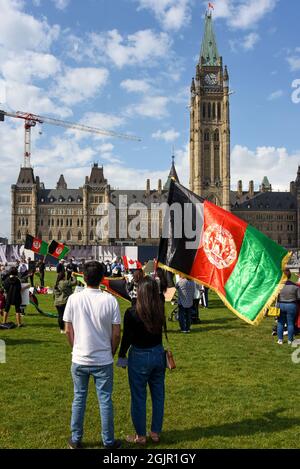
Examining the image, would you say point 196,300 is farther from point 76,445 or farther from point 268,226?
point 268,226

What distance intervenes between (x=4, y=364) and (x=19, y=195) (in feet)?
371

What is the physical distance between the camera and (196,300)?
16.9 m

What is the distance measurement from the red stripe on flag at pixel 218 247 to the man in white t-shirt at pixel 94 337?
12.3ft

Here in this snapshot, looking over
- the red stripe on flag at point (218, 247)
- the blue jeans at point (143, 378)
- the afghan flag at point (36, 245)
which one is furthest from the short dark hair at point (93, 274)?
the afghan flag at point (36, 245)

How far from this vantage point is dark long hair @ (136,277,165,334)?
5738 mm

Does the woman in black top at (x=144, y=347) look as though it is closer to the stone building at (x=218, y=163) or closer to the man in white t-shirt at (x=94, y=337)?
the man in white t-shirt at (x=94, y=337)

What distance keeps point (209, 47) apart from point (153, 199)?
42814 millimetres

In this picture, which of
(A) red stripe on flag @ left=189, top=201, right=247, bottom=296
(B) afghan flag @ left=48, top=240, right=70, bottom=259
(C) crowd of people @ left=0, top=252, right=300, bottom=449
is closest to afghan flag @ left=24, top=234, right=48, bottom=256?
(B) afghan flag @ left=48, top=240, right=70, bottom=259

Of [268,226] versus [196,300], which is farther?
[268,226]

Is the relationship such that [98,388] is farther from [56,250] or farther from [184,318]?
[56,250]

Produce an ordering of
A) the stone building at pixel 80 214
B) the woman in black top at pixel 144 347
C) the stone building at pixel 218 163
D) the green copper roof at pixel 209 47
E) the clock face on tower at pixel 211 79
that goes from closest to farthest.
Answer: the woman in black top at pixel 144 347, the stone building at pixel 218 163, the stone building at pixel 80 214, the clock face on tower at pixel 211 79, the green copper roof at pixel 209 47

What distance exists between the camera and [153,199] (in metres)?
125

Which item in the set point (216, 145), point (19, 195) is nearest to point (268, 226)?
point (216, 145)

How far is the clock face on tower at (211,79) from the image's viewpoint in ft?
396
